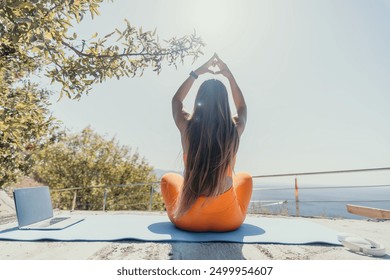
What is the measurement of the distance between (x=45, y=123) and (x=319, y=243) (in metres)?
2.87

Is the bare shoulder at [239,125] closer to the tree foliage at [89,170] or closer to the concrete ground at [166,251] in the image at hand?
the concrete ground at [166,251]

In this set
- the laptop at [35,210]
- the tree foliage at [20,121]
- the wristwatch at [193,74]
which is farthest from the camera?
the laptop at [35,210]

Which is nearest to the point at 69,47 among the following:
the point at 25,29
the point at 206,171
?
the point at 25,29

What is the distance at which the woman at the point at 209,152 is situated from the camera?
6.19 ft

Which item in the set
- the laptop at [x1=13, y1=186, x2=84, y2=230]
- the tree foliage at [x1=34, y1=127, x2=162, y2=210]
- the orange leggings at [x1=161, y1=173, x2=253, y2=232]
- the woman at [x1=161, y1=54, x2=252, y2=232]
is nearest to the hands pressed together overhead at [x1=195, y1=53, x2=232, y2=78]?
the woman at [x1=161, y1=54, x2=252, y2=232]

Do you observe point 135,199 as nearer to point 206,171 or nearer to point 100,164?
point 100,164

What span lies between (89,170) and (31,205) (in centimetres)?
1283

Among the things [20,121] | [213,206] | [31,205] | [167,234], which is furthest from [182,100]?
[31,205]

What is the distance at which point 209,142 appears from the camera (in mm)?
1873

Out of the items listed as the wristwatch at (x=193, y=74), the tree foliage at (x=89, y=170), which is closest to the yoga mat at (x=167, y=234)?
the wristwatch at (x=193, y=74)

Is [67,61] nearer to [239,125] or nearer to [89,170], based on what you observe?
[239,125]

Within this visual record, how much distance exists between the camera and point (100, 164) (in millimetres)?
14672
